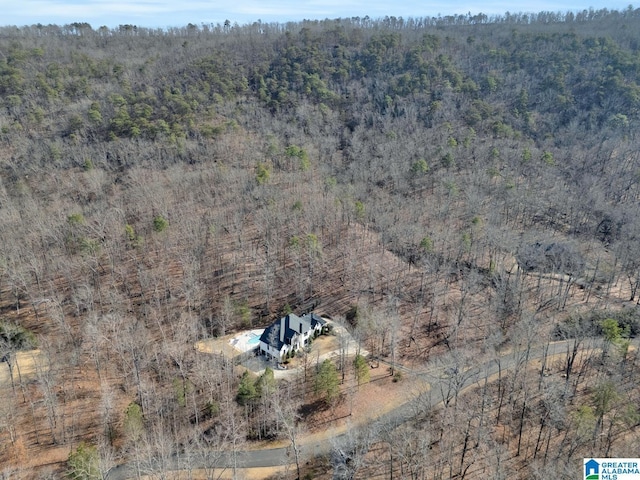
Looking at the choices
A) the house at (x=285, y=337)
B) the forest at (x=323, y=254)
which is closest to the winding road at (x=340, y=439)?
the forest at (x=323, y=254)

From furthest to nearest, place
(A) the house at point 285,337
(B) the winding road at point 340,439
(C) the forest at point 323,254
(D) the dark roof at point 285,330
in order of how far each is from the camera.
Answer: (D) the dark roof at point 285,330 < (A) the house at point 285,337 < (C) the forest at point 323,254 < (B) the winding road at point 340,439

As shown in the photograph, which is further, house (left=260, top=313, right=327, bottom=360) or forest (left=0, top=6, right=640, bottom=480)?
house (left=260, top=313, right=327, bottom=360)

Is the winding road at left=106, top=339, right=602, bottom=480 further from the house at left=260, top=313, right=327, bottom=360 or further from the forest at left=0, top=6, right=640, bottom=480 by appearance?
the house at left=260, top=313, right=327, bottom=360

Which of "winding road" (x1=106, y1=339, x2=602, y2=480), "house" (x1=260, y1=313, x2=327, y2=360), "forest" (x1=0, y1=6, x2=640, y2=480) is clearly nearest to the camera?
"winding road" (x1=106, y1=339, x2=602, y2=480)

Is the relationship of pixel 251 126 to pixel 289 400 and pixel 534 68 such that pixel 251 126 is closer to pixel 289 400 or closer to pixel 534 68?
pixel 289 400

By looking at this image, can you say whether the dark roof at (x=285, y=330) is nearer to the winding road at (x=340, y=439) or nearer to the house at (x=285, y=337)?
the house at (x=285, y=337)

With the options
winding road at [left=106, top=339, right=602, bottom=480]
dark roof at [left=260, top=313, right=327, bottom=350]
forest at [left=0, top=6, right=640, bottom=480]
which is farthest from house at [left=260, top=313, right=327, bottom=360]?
winding road at [left=106, top=339, right=602, bottom=480]
